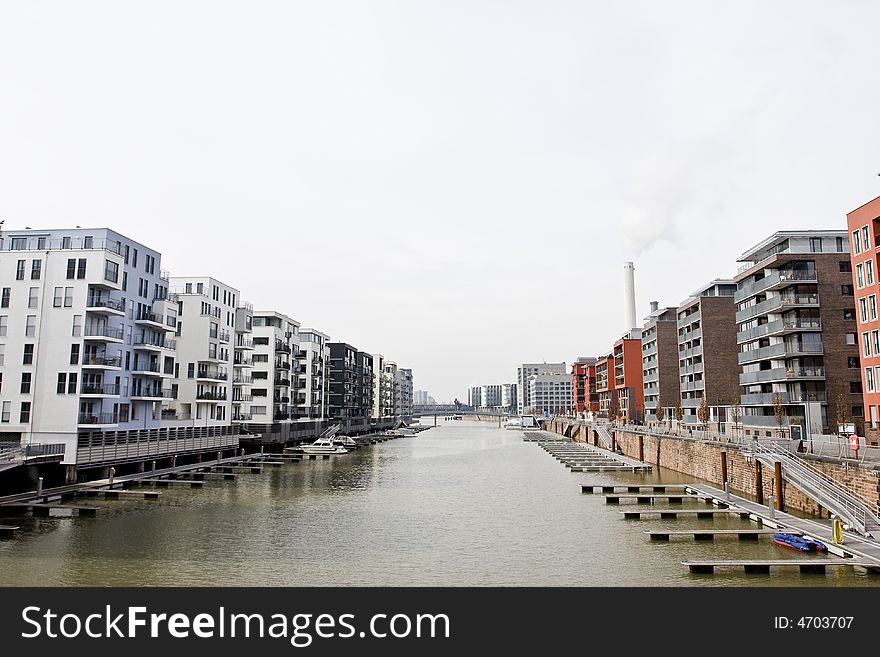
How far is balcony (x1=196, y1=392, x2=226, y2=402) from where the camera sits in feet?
247

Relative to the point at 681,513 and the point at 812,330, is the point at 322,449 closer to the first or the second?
the point at 681,513

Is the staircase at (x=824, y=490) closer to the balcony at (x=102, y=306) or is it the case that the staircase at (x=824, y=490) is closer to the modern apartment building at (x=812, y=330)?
the modern apartment building at (x=812, y=330)

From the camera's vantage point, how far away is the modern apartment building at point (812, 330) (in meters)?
63.0

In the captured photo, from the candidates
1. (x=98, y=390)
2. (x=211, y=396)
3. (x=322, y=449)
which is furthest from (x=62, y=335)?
(x=322, y=449)

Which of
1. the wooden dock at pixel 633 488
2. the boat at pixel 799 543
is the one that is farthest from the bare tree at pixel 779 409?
the boat at pixel 799 543

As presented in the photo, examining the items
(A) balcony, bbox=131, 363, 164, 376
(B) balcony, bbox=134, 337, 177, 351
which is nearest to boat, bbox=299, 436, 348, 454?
(B) balcony, bbox=134, 337, 177, 351

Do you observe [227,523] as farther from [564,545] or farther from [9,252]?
[9,252]

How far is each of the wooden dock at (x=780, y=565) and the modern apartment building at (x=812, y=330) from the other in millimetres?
39623

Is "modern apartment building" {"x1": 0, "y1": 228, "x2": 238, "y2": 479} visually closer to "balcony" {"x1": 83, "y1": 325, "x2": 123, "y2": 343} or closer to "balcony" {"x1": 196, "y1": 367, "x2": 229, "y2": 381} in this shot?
"balcony" {"x1": 83, "y1": 325, "x2": 123, "y2": 343}

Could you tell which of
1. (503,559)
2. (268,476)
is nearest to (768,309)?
(503,559)

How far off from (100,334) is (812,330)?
67904 millimetres

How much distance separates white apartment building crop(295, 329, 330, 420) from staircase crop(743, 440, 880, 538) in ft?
273

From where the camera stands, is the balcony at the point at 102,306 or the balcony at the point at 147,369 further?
the balcony at the point at 147,369
